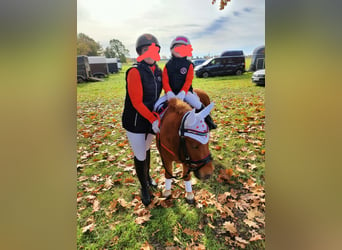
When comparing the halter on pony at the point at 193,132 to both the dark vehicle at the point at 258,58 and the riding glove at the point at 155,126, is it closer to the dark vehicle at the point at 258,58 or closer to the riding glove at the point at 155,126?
the riding glove at the point at 155,126

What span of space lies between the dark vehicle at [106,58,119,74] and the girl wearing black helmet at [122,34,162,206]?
0.10 metres

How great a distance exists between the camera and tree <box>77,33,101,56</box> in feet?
3.63

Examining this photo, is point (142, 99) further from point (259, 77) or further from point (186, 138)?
point (259, 77)

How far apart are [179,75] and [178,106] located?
8.9 inches

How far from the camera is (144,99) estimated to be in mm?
1185

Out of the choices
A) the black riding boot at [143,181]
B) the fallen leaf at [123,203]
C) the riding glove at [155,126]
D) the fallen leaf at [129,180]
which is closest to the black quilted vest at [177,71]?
the riding glove at [155,126]

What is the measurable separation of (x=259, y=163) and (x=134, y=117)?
913 mm

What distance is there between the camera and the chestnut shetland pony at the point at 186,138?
104cm
